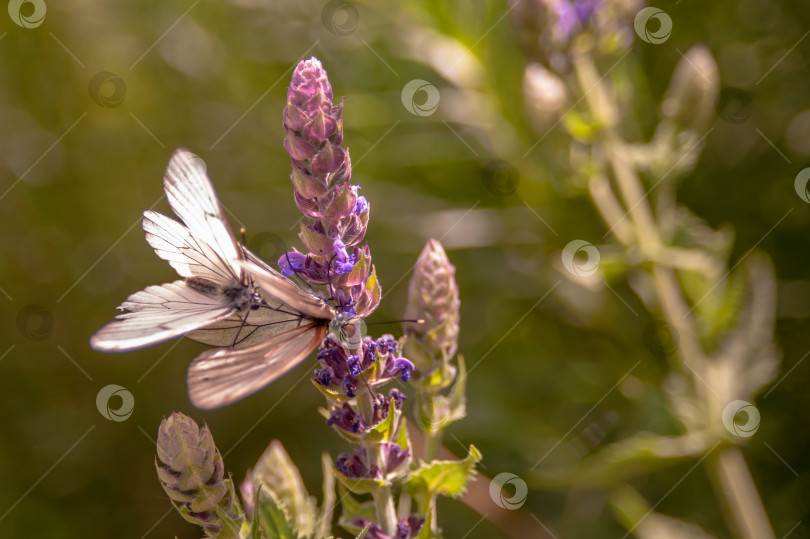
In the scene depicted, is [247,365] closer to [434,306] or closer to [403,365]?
[403,365]

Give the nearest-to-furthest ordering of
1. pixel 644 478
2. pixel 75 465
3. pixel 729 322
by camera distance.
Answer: pixel 729 322 < pixel 644 478 < pixel 75 465

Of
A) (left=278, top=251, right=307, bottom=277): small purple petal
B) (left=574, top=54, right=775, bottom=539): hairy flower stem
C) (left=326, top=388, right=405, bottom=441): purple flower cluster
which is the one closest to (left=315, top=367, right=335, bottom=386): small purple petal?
(left=326, top=388, right=405, bottom=441): purple flower cluster

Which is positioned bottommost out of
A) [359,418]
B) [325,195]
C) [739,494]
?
[359,418]

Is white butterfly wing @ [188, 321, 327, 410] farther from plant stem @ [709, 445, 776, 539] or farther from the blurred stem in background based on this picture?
plant stem @ [709, 445, 776, 539]

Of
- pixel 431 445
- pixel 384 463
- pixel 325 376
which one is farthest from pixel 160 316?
pixel 431 445

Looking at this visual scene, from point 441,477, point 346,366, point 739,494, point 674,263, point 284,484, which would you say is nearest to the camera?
point 346,366

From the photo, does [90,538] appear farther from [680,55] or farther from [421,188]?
[680,55]

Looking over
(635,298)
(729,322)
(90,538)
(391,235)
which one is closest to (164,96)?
(391,235)
